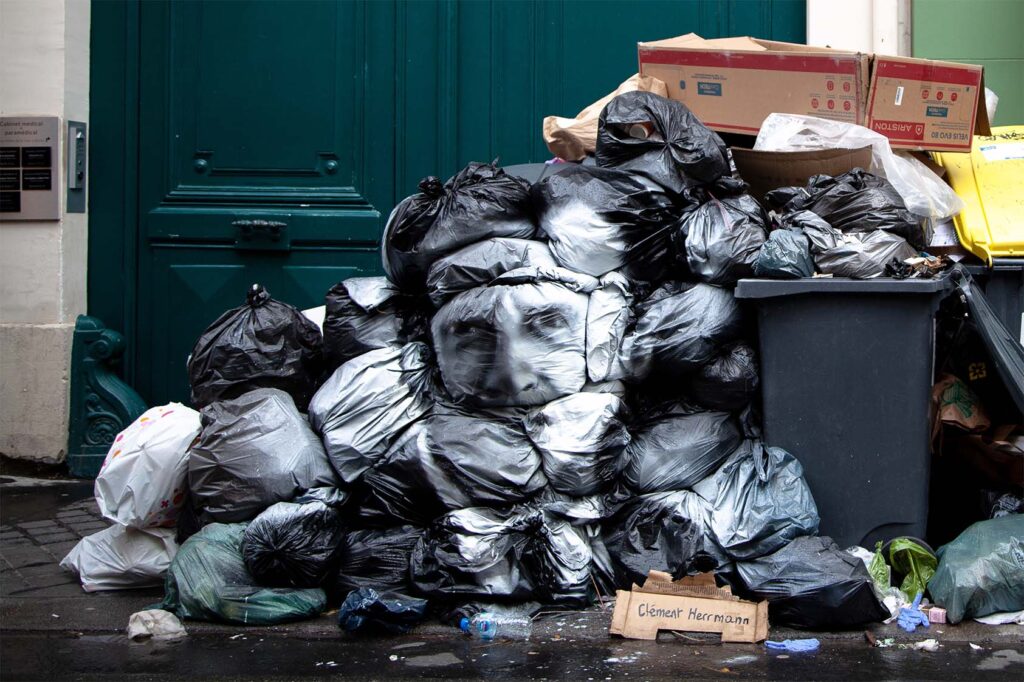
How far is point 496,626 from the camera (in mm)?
3377

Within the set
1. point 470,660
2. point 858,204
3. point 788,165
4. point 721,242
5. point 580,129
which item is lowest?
point 470,660

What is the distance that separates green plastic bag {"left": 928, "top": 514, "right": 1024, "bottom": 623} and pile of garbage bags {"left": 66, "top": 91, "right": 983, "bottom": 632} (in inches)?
9.6

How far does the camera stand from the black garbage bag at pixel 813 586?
129 inches

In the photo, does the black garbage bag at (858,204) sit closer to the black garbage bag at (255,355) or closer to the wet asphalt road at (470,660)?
the wet asphalt road at (470,660)

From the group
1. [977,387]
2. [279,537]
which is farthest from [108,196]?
[977,387]

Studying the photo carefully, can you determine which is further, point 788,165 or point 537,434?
point 788,165

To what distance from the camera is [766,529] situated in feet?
11.2

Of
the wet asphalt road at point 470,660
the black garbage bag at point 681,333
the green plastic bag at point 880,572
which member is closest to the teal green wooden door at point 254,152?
the black garbage bag at point 681,333

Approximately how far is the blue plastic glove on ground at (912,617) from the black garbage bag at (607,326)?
114 centimetres

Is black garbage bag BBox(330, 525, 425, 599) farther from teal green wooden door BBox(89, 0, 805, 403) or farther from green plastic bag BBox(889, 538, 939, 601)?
teal green wooden door BBox(89, 0, 805, 403)

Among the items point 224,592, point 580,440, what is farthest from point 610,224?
point 224,592

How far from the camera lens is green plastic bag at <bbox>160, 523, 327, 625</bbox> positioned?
3.46 m

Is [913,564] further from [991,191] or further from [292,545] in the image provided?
[292,545]

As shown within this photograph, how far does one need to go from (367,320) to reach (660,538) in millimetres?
1344
